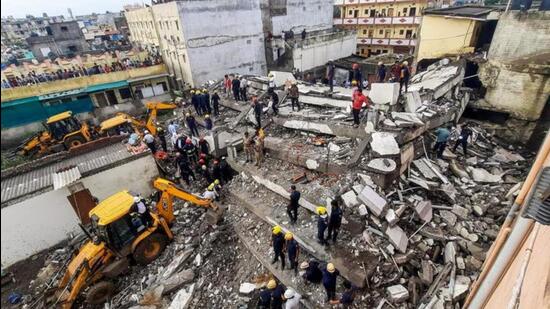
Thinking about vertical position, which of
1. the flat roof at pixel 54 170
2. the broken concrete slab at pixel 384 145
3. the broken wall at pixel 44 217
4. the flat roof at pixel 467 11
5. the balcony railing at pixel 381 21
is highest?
the flat roof at pixel 467 11

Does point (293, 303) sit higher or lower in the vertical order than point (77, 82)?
lower

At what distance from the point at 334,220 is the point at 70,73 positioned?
24331 mm

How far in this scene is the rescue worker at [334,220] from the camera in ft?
23.4

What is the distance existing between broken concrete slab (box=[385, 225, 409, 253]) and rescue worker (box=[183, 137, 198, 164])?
8522 millimetres

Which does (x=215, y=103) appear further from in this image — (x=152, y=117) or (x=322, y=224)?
(x=322, y=224)

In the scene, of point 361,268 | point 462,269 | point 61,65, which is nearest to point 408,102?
point 462,269

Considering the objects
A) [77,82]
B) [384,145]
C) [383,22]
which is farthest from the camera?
[383,22]

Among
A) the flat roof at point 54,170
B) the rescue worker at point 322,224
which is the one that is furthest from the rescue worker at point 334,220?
the flat roof at point 54,170

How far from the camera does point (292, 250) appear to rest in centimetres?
710

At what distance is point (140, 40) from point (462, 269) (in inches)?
1407

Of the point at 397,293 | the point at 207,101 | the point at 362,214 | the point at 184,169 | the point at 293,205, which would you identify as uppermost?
the point at 207,101

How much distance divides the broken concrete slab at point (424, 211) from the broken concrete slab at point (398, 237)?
921mm

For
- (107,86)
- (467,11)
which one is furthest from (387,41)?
(107,86)

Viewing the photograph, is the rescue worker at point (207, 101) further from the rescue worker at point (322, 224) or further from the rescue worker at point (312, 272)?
the rescue worker at point (312, 272)
